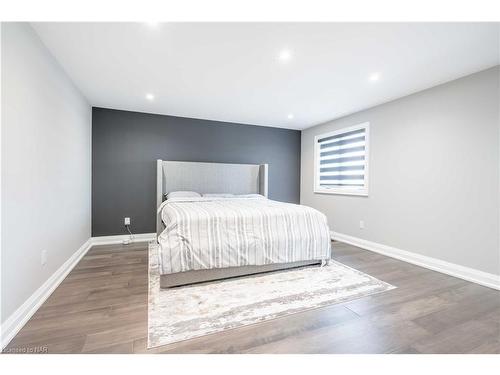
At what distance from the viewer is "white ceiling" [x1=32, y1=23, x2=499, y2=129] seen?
1.80 m

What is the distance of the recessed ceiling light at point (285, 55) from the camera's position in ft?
6.86

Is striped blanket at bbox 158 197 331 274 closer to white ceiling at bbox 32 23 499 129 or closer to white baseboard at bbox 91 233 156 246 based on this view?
white ceiling at bbox 32 23 499 129

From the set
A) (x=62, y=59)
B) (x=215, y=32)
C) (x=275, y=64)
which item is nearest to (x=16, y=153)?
(x=62, y=59)

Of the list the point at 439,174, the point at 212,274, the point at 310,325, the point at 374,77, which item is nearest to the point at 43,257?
the point at 212,274

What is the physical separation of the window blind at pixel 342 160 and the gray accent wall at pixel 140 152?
1437mm

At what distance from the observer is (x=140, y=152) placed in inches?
156

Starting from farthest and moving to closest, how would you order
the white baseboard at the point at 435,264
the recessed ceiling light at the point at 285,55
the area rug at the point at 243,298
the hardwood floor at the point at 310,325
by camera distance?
the white baseboard at the point at 435,264 < the recessed ceiling light at the point at 285,55 < the area rug at the point at 243,298 < the hardwood floor at the point at 310,325

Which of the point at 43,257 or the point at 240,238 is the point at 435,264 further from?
the point at 43,257

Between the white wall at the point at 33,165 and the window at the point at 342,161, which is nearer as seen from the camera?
the white wall at the point at 33,165

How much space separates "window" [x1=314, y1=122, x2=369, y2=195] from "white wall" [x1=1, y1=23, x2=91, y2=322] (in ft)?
13.0

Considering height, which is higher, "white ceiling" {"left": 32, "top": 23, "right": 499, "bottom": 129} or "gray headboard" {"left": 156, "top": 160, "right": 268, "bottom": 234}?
"white ceiling" {"left": 32, "top": 23, "right": 499, "bottom": 129}

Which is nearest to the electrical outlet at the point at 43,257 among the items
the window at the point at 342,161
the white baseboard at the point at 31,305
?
the white baseboard at the point at 31,305

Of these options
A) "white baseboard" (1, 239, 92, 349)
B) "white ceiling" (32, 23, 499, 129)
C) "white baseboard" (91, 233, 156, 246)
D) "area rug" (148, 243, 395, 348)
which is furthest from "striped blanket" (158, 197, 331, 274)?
"white baseboard" (91, 233, 156, 246)

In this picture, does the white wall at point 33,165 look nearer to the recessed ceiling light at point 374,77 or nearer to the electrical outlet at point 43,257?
the electrical outlet at point 43,257
